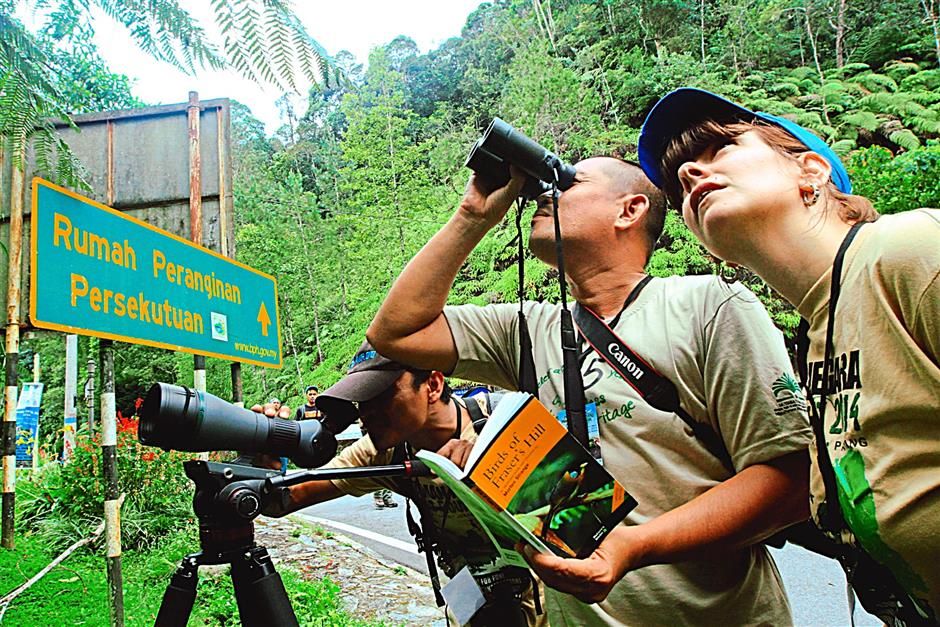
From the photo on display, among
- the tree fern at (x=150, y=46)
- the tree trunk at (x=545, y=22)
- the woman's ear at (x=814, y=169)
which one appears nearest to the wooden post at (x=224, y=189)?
the tree fern at (x=150, y=46)

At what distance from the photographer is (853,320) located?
0.81 m

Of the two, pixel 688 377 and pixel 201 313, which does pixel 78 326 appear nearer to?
pixel 201 313

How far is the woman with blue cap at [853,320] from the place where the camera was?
28.8 inches

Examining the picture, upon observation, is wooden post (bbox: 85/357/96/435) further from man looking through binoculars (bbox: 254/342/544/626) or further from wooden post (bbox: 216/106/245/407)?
man looking through binoculars (bbox: 254/342/544/626)

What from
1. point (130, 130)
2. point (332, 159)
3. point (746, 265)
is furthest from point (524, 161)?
point (332, 159)

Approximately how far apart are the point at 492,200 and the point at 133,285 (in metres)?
1.87

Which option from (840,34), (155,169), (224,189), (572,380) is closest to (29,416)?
(155,169)

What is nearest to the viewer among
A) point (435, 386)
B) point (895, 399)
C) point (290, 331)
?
point (895, 399)

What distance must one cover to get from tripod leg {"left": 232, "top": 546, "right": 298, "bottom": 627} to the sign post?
128cm

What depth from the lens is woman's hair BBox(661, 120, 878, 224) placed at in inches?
36.9

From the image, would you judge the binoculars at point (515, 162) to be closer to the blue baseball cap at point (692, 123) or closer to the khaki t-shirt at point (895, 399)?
the blue baseball cap at point (692, 123)

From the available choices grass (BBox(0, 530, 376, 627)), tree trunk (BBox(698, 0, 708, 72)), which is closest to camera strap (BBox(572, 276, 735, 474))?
grass (BBox(0, 530, 376, 627))

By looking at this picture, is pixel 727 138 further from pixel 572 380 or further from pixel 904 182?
pixel 904 182

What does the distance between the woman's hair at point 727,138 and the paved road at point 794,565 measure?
197 centimetres
